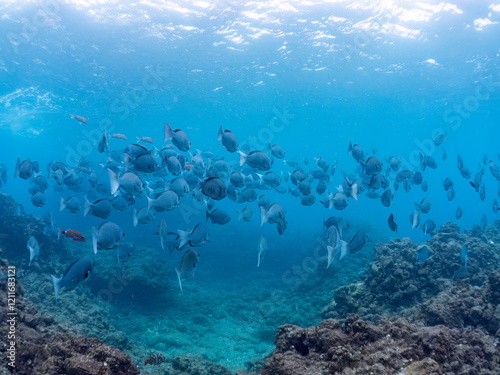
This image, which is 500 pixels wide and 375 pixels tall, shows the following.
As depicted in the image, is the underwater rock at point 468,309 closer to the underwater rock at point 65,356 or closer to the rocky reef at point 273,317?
the rocky reef at point 273,317

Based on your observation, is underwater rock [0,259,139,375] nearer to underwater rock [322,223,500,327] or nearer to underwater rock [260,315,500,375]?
underwater rock [260,315,500,375]

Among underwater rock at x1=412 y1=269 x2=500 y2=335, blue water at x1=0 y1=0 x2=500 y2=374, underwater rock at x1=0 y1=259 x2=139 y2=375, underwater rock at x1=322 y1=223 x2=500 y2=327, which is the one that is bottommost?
underwater rock at x1=0 y1=259 x2=139 y2=375

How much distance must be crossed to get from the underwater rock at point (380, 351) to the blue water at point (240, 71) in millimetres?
8828

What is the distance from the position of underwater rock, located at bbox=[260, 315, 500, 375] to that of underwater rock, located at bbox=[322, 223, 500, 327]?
2.96 meters

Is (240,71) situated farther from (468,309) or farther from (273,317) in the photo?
(468,309)

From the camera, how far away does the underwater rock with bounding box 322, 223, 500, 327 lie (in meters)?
7.36

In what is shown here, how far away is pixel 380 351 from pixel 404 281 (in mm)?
5036

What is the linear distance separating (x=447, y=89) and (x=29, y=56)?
123ft

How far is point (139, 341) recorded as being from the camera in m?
9.91

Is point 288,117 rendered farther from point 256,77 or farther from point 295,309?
point 295,309

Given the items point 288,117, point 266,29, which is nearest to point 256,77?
point 266,29

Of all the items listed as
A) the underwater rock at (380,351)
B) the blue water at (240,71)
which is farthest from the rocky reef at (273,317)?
the blue water at (240,71)

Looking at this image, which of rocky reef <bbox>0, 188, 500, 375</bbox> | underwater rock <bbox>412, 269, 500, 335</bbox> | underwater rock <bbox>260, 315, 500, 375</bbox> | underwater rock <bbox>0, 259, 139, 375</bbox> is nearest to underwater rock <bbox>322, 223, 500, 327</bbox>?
rocky reef <bbox>0, 188, 500, 375</bbox>

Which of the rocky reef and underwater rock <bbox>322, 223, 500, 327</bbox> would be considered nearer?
the rocky reef
